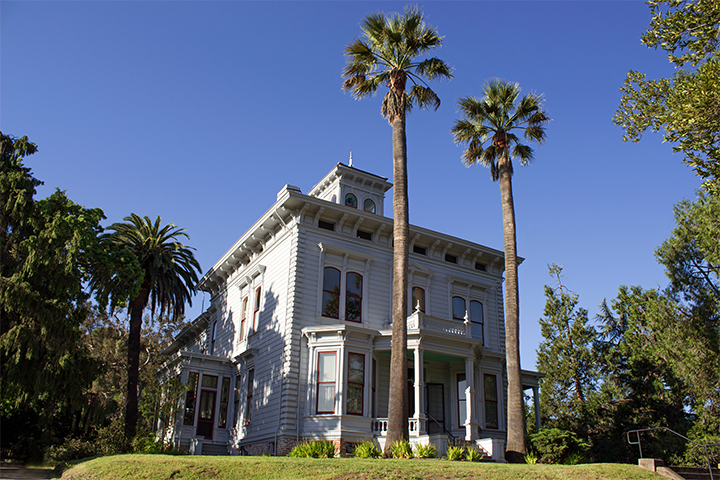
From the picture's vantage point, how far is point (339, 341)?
67.8ft

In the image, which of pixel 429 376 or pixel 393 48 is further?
pixel 429 376

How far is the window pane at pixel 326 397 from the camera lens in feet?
66.1

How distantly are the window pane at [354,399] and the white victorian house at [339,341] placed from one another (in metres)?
0.04

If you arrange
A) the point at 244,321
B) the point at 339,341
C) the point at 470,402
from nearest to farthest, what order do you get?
1. the point at 339,341
2. the point at 470,402
3. the point at 244,321

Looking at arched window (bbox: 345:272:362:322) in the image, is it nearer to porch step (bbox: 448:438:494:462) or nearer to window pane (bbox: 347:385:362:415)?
window pane (bbox: 347:385:362:415)

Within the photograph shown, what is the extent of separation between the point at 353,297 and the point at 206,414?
8.27m

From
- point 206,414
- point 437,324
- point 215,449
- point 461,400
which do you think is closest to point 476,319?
point 461,400

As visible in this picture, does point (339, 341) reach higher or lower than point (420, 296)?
lower

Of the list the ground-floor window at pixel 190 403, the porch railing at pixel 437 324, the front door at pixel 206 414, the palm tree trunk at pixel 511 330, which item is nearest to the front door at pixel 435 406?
the porch railing at pixel 437 324

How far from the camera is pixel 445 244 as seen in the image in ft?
85.3

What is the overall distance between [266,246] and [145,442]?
9.37 m

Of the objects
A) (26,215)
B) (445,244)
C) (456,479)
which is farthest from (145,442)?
(445,244)

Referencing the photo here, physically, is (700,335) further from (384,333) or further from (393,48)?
(393,48)

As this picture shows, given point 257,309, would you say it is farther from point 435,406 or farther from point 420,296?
point 435,406
